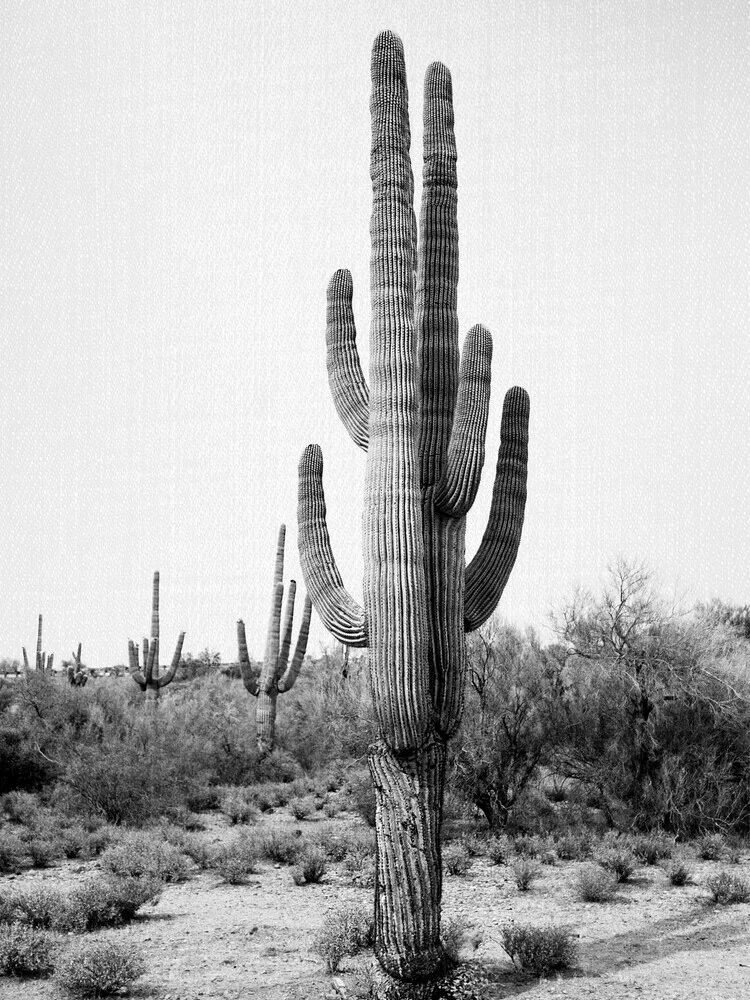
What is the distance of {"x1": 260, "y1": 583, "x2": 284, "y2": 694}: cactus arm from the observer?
891 inches

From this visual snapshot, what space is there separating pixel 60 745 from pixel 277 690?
585cm

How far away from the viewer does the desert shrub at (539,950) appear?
28.3 feet

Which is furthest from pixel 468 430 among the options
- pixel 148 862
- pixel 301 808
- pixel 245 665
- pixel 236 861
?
pixel 245 665

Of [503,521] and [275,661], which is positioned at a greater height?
[503,521]

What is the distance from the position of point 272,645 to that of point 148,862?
10482mm

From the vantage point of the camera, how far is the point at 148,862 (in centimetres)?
1251

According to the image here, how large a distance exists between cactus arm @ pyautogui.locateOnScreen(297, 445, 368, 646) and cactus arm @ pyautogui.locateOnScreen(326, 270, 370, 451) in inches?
28.2

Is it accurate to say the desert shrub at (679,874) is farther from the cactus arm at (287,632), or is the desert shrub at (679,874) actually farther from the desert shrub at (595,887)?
the cactus arm at (287,632)

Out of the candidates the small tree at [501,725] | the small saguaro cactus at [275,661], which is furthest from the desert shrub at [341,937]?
the small saguaro cactus at [275,661]

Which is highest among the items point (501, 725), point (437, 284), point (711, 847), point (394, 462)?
point (437, 284)

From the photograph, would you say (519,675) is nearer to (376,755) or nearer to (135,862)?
(135,862)

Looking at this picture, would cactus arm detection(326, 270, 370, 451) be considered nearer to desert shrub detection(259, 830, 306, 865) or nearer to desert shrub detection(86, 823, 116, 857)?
desert shrub detection(259, 830, 306, 865)

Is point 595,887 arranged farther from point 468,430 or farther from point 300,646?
point 300,646

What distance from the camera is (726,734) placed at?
15.8 m
